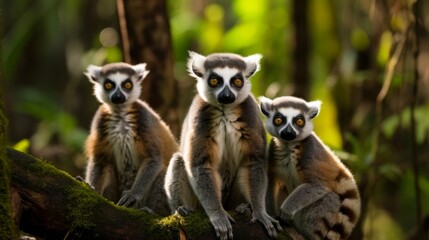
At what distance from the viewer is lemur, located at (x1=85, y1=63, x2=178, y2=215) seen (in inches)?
292

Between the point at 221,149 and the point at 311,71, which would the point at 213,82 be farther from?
the point at 311,71

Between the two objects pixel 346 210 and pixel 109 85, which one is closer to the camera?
pixel 346 210

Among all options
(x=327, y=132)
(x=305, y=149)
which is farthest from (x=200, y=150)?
(x=327, y=132)

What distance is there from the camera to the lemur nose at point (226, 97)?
253 inches

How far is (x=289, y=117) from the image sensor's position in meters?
6.82

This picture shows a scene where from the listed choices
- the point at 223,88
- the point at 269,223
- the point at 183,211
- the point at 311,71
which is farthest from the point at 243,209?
the point at 311,71

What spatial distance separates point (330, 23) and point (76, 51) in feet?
29.8

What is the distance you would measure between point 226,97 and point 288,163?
0.92 metres

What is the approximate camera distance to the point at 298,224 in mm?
6629

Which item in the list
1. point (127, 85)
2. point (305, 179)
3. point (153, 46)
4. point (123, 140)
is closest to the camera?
point (305, 179)

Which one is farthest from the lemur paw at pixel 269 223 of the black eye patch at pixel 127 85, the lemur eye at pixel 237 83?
the black eye patch at pixel 127 85

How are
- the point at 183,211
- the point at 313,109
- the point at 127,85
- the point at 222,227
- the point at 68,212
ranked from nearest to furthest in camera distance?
1. the point at 68,212
2. the point at 222,227
3. the point at 183,211
4. the point at 313,109
5. the point at 127,85

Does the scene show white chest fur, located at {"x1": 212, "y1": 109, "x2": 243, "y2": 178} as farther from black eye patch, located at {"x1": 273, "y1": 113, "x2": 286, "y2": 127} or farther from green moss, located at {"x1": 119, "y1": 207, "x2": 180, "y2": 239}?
green moss, located at {"x1": 119, "y1": 207, "x2": 180, "y2": 239}

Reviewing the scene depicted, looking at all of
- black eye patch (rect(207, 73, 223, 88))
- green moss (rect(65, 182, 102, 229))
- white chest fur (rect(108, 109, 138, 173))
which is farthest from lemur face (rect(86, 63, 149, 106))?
green moss (rect(65, 182, 102, 229))
